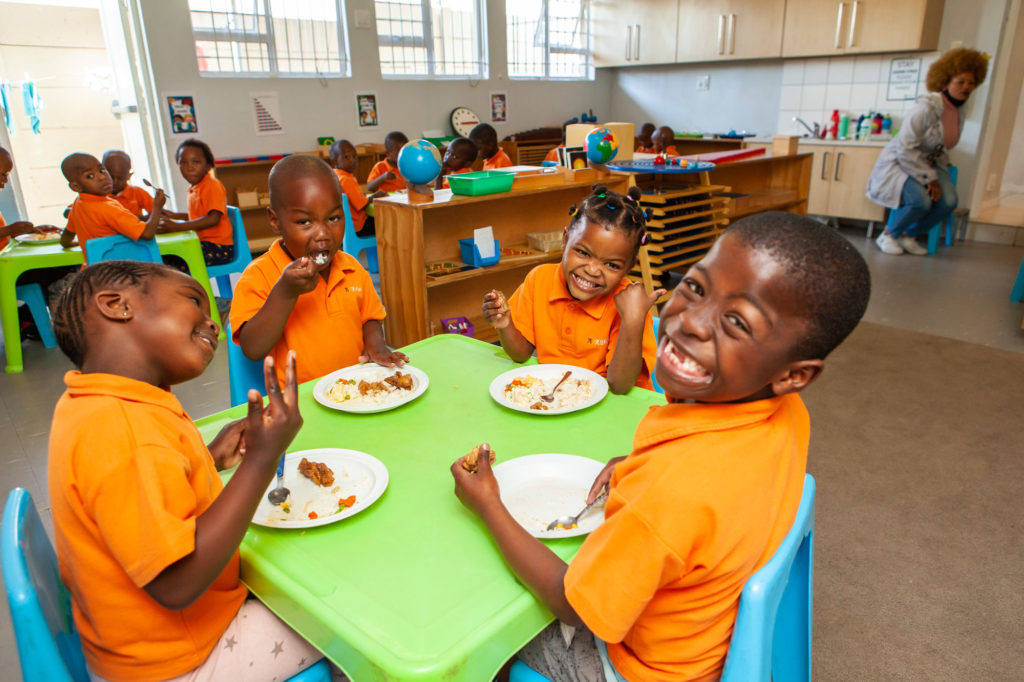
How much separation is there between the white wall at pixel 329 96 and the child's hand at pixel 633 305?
510 centimetres

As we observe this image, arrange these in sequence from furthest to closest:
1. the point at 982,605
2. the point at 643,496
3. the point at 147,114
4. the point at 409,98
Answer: the point at 409,98, the point at 147,114, the point at 982,605, the point at 643,496

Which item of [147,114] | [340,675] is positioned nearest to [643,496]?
[340,675]

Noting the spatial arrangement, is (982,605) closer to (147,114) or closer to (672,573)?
(672,573)

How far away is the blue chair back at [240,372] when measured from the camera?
169cm

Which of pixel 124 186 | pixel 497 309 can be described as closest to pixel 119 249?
pixel 124 186

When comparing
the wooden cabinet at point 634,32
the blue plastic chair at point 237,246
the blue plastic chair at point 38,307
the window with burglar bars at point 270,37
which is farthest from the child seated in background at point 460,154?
the wooden cabinet at point 634,32

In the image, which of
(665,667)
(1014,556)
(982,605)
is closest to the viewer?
(665,667)

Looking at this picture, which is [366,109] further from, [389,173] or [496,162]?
[496,162]

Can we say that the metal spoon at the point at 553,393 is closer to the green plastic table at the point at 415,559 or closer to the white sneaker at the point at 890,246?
the green plastic table at the point at 415,559

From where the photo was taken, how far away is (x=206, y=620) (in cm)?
90

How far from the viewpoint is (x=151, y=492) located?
2.49 ft

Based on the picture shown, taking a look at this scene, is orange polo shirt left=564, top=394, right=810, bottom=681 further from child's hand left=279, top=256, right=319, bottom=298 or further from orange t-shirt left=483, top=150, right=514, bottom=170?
orange t-shirt left=483, top=150, right=514, bottom=170

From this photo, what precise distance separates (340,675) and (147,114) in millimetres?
5615

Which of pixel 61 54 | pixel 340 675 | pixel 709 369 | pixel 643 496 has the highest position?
pixel 61 54
